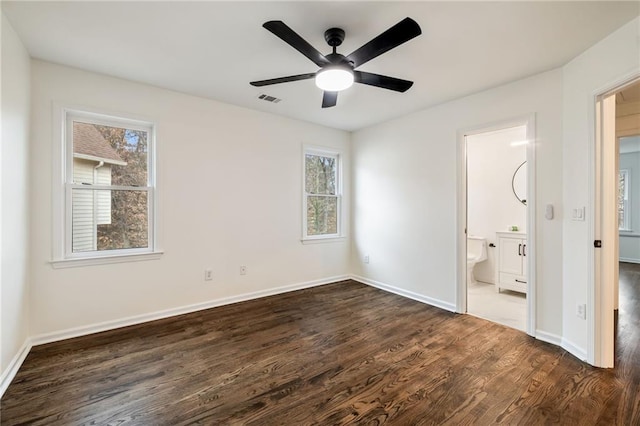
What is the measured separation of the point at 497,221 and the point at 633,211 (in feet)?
15.5

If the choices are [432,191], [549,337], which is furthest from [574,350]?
[432,191]

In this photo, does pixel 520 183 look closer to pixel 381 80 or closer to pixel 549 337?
pixel 549 337

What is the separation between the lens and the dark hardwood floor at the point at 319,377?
1.75m

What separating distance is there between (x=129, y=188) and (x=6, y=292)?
135 centimetres

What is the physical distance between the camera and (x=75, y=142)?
286 cm

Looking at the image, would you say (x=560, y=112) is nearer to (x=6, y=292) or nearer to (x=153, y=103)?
(x=153, y=103)

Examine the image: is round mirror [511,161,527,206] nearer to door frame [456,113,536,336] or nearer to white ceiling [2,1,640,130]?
door frame [456,113,536,336]

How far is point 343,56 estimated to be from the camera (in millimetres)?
2029

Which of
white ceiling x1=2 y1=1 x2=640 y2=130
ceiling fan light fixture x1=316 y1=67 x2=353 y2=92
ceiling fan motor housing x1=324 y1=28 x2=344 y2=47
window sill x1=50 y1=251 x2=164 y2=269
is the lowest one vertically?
window sill x1=50 y1=251 x2=164 y2=269

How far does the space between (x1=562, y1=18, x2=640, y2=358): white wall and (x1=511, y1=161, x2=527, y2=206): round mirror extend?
6.75ft

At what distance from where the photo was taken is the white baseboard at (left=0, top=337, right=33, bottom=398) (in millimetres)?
1953

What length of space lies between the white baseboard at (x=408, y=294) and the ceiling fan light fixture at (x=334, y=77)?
2857 mm

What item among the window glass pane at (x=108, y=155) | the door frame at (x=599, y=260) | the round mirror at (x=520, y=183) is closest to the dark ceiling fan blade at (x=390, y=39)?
the door frame at (x=599, y=260)

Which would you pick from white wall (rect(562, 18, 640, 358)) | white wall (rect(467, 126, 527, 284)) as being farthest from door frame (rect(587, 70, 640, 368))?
white wall (rect(467, 126, 527, 284))
